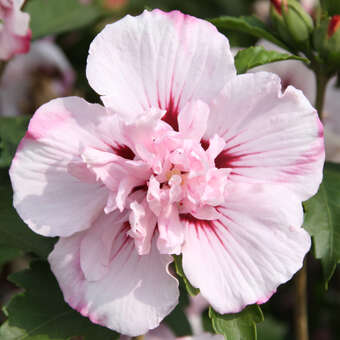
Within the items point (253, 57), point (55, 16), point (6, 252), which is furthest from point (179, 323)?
point (55, 16)

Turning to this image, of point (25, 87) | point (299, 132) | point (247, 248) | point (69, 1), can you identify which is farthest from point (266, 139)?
point (25, 87)

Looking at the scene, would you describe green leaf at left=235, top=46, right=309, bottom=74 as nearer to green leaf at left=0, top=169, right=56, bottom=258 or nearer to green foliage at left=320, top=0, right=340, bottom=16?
green foliage at left=320, top=0, right=340, bottom=16

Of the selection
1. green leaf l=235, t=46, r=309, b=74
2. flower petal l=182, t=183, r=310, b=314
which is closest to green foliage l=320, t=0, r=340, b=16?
green leaf l=235, t=46, r=309, b=74

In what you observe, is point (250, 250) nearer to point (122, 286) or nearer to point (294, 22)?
point (122, 286)

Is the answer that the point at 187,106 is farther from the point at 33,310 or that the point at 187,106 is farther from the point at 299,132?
the point at 33,310

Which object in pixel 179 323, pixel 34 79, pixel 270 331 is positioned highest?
pixel 34 79

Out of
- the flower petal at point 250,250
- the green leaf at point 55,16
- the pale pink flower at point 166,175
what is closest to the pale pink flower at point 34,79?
the green leaf at point 55,16

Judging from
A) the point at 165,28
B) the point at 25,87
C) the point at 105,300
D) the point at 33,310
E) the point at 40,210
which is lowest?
the point at 25,87
